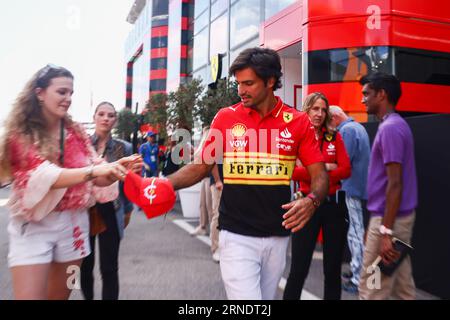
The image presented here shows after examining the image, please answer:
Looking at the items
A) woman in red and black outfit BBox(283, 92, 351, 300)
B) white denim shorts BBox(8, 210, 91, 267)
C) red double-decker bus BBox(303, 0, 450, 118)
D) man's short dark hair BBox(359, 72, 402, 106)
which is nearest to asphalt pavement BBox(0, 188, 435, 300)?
white denim shorts BBox(8, 210, 91, 267)

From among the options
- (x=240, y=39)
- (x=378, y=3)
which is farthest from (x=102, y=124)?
(x=240, y=39)

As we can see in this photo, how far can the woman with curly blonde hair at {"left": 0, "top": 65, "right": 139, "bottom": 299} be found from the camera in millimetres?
2213

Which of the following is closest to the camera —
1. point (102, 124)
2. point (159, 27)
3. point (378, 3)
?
point (102, 124)

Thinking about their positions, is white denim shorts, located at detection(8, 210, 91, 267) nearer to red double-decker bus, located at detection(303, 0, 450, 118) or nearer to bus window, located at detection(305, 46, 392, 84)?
red double-decker bus, located at detection(303, 0, 450, 118)

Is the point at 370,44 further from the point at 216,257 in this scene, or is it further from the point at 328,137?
the point at 328,137

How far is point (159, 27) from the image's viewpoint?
49.5 metres

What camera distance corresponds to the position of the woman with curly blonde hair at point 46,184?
87.1 inches

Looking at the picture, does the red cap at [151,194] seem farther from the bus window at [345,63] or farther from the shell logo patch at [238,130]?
the bus window at [345,63]

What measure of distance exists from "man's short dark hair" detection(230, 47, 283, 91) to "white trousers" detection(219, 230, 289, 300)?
91 centimetres

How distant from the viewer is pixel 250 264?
2240mm

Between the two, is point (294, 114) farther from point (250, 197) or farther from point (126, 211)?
point (126, 211)

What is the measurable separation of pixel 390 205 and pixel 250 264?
1.01 meters

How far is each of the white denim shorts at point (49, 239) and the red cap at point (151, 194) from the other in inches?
20.4

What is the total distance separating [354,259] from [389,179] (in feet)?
6.20
